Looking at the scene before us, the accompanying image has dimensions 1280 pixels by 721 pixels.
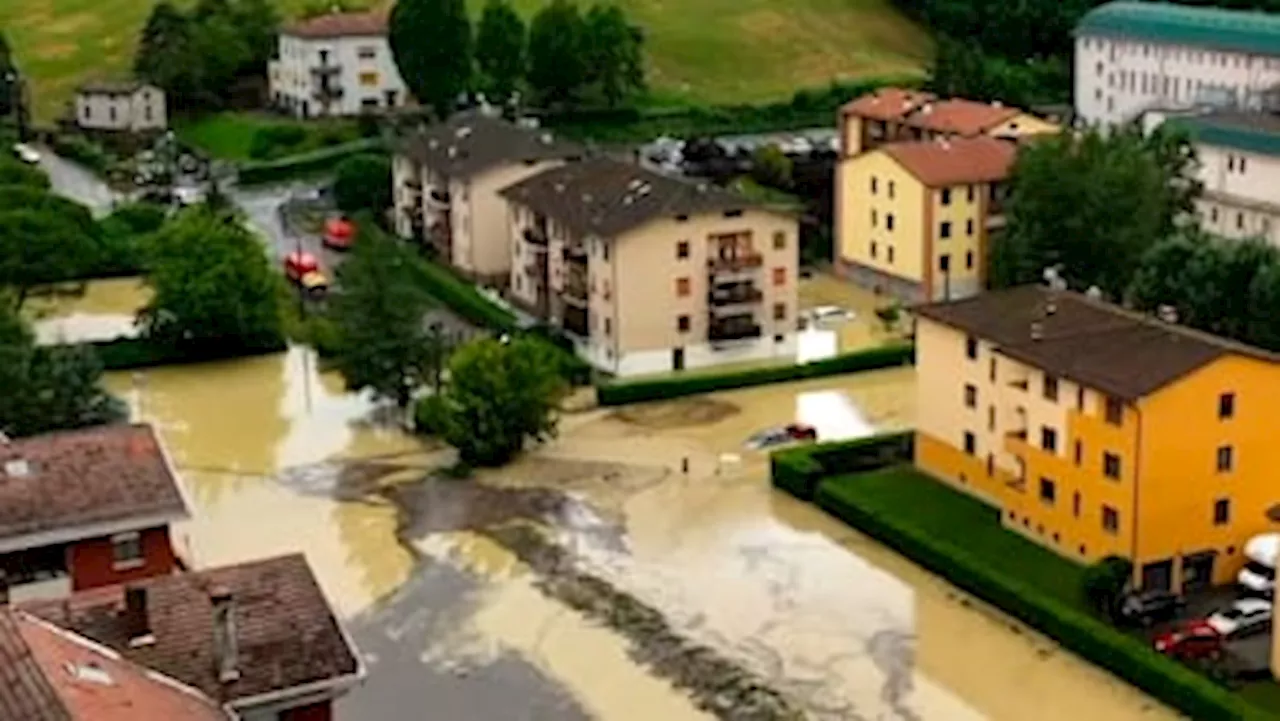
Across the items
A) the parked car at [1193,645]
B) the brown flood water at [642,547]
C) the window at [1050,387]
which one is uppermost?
the window at [1050,387]


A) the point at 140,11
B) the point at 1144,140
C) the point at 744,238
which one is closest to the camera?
the point at 744,238

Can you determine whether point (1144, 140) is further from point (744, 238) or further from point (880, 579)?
point (880, 579)

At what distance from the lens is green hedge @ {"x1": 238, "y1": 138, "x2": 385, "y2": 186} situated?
57906 mm

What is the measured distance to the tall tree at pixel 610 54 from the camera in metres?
62.9

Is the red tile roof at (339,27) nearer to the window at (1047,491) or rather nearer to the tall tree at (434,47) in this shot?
the tall tree at (434,47)

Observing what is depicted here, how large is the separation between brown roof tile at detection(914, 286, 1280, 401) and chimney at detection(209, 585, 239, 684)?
14.4m

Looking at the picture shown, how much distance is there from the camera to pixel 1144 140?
42.6 metres

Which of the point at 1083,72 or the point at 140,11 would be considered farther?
the point at 140,11

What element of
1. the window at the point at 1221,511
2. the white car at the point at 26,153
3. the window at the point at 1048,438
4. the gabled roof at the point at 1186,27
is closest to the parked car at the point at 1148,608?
the window at the point at 1221,511

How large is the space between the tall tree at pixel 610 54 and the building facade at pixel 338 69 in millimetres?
6053

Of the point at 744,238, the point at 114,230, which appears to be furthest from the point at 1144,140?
the point at 114,230

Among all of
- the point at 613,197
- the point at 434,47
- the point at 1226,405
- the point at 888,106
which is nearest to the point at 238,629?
the point at 1226,405

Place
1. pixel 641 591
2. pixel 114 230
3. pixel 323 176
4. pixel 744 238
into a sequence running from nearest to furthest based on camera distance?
pixel 641 591 < pixel 744 238 < pixel 114 230 < pixel 323 176

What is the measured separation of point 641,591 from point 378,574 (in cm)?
394
